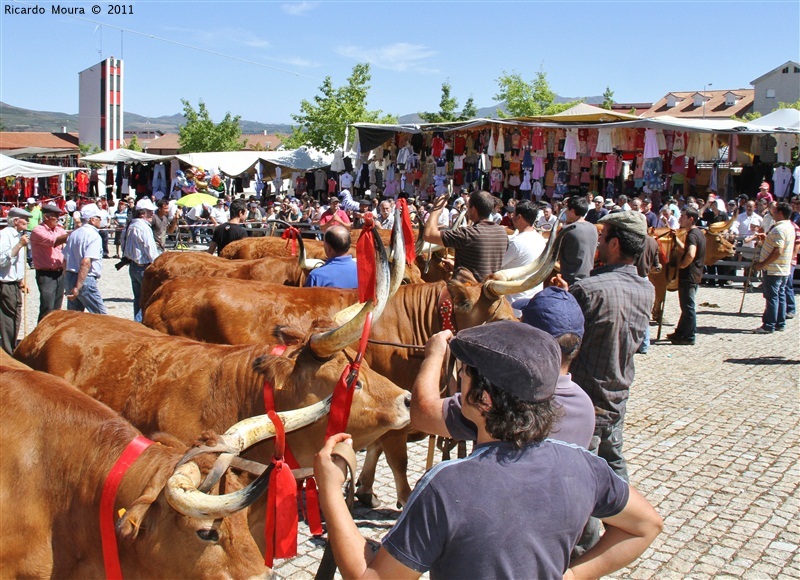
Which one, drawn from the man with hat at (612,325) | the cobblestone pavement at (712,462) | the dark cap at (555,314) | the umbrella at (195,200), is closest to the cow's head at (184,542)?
the dark cap at (555,314)

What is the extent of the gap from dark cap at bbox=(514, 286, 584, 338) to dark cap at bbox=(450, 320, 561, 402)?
127 centimetres

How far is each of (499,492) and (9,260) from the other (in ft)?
33.3

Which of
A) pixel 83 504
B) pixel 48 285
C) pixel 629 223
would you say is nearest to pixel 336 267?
pixel 629 223

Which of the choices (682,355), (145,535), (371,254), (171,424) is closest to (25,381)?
(171,424)

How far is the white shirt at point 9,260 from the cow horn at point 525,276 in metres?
7.74

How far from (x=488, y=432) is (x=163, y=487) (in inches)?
51.5

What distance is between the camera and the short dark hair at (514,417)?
2066 millimetres

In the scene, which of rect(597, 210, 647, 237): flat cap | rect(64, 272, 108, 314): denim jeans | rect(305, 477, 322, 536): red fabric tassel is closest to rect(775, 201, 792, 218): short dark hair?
rect(597, 210, 647, 237): flat cap

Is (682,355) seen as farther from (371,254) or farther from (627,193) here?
(627,193)

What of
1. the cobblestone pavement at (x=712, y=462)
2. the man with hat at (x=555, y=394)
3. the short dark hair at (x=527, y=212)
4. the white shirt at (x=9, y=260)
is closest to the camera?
the man with hat at (x=555, y=394)

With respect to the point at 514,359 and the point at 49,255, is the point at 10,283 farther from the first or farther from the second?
the point at 514,359

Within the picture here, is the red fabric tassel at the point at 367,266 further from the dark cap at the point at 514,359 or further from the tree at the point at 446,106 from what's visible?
the tree at the point at 446,106

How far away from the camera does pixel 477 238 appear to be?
7031 mm

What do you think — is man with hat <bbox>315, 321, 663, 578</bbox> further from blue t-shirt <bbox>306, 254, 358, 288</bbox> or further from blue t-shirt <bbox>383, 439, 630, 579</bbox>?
blue t-shirt <bbox>306, 254, 358, 288</bbox>
